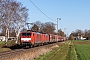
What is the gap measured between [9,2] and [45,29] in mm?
105425

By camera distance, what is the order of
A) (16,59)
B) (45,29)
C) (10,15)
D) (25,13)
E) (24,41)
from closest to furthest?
(16,59)
(24,41)
(10,15)
(25,13)
(45,29)

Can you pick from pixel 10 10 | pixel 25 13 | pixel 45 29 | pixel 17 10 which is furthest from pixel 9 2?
pixel 45 29

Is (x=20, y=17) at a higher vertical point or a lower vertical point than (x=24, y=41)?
higher

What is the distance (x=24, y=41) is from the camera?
42344 millimetres

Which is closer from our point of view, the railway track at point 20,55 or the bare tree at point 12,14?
the railway track at point 20,55

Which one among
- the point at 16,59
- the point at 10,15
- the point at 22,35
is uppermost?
the point at 10,15

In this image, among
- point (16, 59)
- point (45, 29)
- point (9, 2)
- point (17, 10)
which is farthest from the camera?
point (45, 29)

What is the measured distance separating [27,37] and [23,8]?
23296 millimetres

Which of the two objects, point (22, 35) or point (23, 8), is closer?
point (22, 35)

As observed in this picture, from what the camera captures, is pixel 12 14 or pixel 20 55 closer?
pixel 20 55

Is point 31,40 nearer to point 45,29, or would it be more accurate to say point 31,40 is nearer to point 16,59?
point 16,59

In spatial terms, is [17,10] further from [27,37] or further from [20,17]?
[27,37]

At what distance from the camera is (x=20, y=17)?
66125 millimetres

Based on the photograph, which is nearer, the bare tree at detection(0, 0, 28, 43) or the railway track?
the railway track
